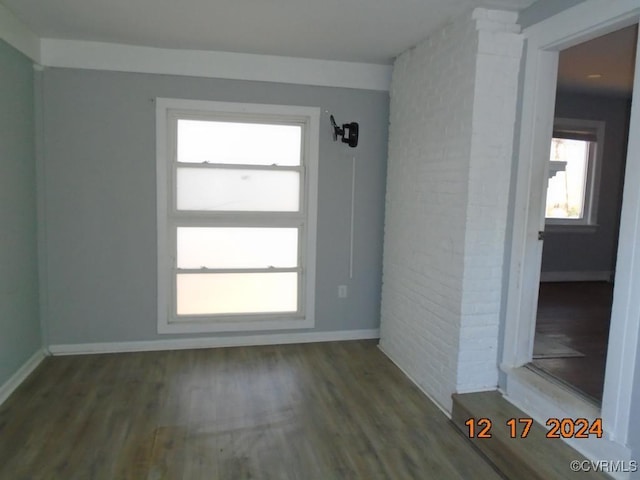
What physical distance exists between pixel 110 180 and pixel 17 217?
681 millimetres

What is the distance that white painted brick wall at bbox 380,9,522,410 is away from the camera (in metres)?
2.66

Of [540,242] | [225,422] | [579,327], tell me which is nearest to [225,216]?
[225,422]

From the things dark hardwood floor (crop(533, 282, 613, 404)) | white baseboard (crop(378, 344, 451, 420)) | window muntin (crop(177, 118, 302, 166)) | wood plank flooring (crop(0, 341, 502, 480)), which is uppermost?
window muntin (crop(177, 118, 302, 166))

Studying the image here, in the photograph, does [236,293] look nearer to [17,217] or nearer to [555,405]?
[17,217]

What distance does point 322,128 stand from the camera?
390 centimetres

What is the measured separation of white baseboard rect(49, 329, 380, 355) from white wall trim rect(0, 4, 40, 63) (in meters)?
2.12

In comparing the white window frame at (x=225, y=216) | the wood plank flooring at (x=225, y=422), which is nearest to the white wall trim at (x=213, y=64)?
the white window frame at (x=225, y=216)

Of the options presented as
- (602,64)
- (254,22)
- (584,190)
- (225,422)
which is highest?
(602,64)

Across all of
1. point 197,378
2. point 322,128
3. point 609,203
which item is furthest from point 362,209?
point 609,203

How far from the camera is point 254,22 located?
2961 mm

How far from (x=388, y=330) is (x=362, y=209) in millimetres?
1028

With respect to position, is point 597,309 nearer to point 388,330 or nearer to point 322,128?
point 388,330

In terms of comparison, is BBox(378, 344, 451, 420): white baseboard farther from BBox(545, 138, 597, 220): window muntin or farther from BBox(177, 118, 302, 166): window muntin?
BBox(545, 138, 597, 220): window muntin

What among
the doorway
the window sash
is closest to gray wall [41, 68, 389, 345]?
the window sash
